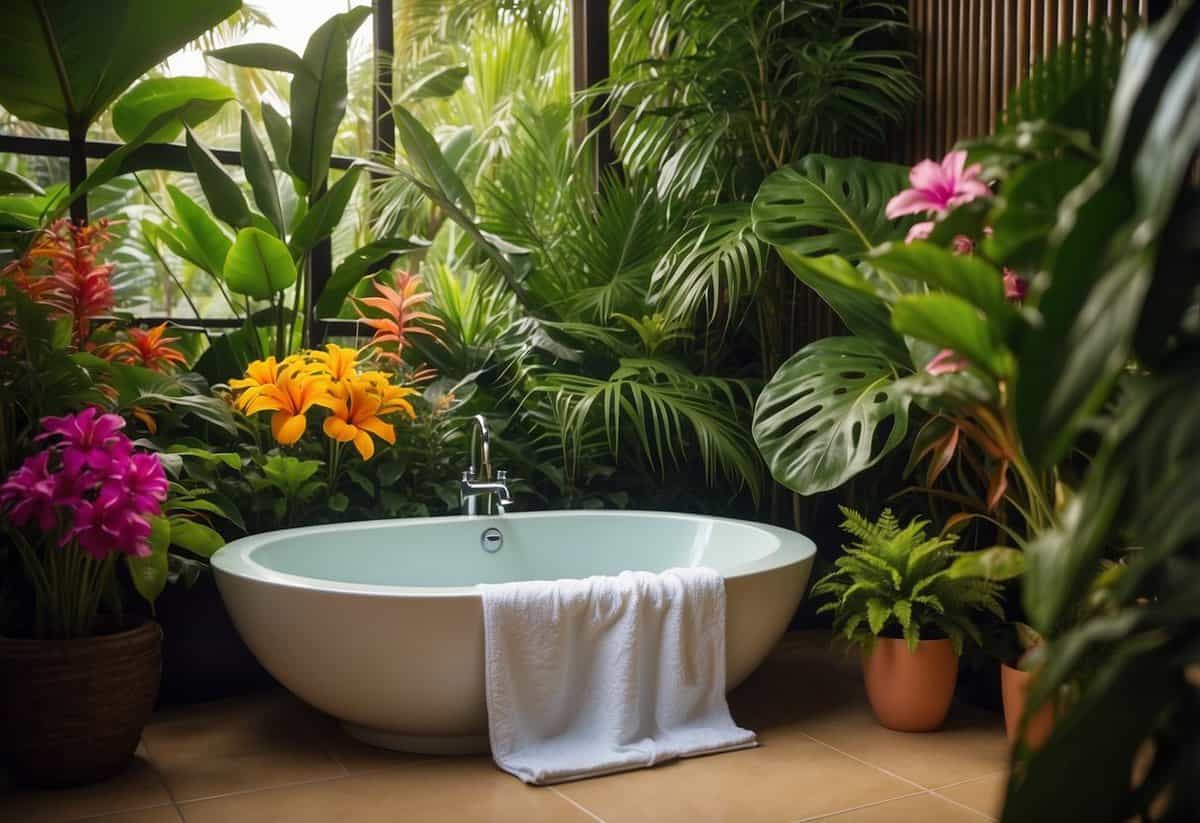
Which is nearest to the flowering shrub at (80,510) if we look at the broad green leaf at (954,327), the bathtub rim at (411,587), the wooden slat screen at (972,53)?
the bathtub rim at (411,587)

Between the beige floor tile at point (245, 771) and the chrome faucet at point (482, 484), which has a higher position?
the chrome faucet at point (482, 484)

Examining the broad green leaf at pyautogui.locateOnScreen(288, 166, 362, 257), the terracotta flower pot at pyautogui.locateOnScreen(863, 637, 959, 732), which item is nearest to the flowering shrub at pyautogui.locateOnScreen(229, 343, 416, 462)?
the broad green leaf at pyautogui.locateOnScreen(288, 166, 362, 257)

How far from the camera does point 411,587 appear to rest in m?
2.67

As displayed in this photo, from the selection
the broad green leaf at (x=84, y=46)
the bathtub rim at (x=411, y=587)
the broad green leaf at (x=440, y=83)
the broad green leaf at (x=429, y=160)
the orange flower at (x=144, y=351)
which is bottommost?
the bathtub rim at (x=411, y=587)

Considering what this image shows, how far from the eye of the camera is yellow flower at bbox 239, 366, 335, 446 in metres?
2.87

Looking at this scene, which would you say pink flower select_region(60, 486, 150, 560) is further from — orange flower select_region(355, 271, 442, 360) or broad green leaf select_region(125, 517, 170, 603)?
orange flower select_region(355, 271, 442, 360)

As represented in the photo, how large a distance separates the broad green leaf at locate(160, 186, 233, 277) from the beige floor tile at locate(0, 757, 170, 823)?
4.55 ft

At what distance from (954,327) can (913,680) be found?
1.76 metres

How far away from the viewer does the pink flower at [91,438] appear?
2236 mm

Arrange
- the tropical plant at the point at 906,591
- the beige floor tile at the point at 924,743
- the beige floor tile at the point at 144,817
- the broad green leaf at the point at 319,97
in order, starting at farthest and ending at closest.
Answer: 1. the broad green leaf at the point at 319,97
2. the tropical plant at the point at 906,591
3. the beige floor tile at the point at 924,743
4. the beige floor tile at the point at 144,817

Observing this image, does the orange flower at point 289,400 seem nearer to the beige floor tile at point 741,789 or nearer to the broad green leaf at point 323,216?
the broad green leaf at point 323,216

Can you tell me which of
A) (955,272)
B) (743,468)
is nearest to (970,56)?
(743,468)

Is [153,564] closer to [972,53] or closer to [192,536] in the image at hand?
[192,536]

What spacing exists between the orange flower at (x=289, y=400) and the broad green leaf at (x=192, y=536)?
0.39 metres
